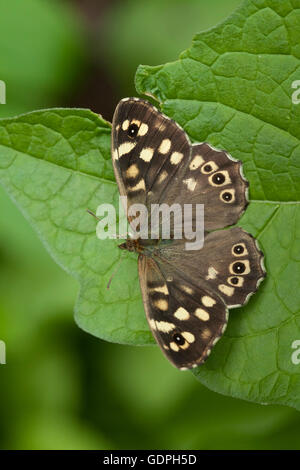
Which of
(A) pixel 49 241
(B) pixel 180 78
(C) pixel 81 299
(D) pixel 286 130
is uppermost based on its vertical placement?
(B) pixel 180 78

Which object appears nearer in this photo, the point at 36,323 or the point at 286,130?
the point at 286,130

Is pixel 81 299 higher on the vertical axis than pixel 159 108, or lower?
lower

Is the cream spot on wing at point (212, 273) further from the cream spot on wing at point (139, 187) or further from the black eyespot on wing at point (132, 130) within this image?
the black eyespot on wing at point (132, 130)

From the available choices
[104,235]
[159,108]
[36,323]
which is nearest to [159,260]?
[104,235]

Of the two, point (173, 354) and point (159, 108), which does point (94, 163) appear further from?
point (173, 354)

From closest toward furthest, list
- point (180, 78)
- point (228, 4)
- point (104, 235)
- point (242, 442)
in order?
1. point (180, 78)
2. point (104, 235)
3. point (242, 442)
4. point (228, 4)

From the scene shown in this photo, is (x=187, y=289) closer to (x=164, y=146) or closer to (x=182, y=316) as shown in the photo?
(x=182, y=316)

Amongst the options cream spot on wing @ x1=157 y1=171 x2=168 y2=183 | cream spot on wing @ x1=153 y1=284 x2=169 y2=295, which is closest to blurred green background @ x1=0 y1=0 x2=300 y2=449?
cream spot on wing @ x1=153 y1=284 x2=169 y2=295
